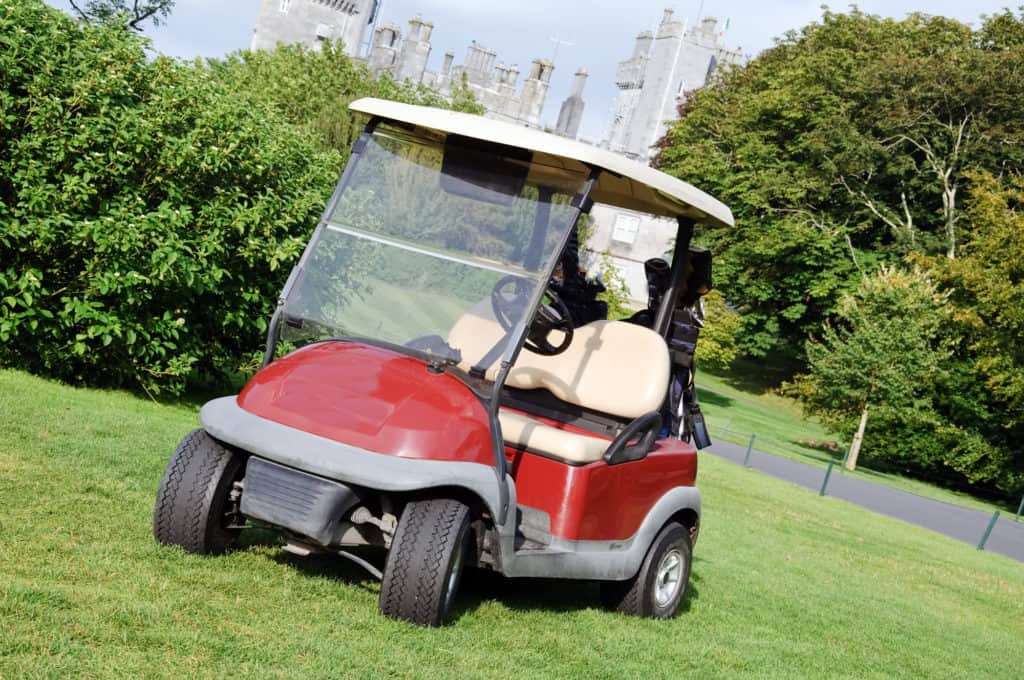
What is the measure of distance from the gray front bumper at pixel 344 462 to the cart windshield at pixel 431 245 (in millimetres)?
694

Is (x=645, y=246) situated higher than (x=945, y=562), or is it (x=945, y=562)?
(x=645, y=246)

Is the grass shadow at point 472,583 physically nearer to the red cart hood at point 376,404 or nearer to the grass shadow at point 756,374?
the red cart hood at point 376,404

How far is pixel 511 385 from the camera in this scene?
5.95 m

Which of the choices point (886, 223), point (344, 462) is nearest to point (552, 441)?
point (344, 462)

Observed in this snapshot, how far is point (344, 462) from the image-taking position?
440cm

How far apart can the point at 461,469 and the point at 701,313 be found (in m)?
2.84

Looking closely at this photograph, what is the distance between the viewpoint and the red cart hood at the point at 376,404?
4.56 meters

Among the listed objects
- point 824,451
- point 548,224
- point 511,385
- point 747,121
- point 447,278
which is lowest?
point 824,451

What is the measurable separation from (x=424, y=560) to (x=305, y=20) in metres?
90.5

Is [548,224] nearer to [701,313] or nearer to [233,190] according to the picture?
[701,313]

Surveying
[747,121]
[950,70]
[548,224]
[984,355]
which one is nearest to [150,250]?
[548,224]

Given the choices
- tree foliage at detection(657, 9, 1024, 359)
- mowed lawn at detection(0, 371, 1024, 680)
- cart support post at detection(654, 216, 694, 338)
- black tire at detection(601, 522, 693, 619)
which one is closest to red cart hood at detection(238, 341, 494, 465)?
mowed lawn at detection(0, 371, 1024, 680)

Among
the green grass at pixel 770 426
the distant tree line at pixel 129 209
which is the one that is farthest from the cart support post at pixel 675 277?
the green grass at pixel 770 426

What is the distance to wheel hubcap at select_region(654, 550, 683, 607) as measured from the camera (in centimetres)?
607
